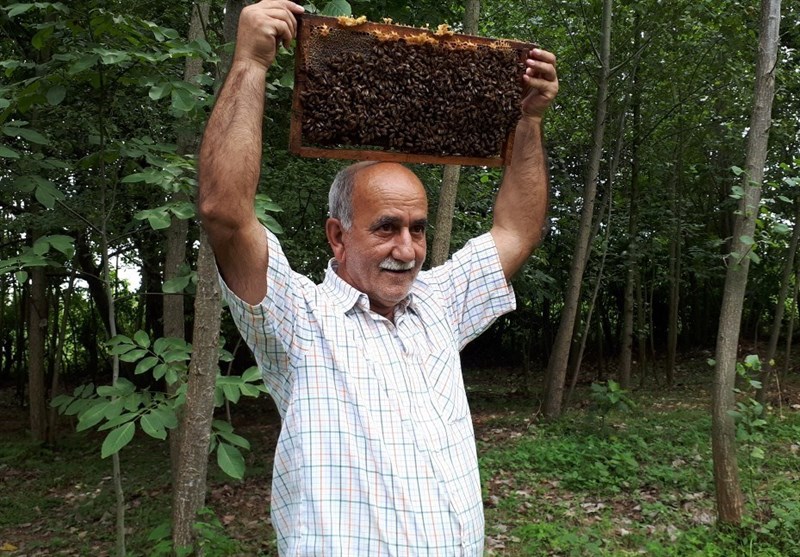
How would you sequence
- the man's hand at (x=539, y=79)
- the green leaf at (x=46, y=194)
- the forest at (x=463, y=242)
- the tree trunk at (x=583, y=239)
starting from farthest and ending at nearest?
the tree trunk at (x=583, y=239), the forest at (x=463, y=242), the green leaf at (x=46, y=194), the man's hand at (x=539, y=79)

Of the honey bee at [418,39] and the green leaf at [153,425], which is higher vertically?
the honey bee at [418,39]

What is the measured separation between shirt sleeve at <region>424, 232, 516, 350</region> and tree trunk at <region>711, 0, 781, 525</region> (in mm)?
3079

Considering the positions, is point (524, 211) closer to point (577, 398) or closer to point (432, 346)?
point (432, 346)

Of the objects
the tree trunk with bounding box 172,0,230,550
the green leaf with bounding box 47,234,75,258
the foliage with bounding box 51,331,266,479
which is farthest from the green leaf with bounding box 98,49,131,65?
the foliage with bounding box 51,331,266,479

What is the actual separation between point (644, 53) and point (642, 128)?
1.43m

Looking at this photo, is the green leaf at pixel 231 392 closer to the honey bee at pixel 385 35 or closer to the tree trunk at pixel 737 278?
the honey bee at pixel 385 35

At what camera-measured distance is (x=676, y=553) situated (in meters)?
4.69

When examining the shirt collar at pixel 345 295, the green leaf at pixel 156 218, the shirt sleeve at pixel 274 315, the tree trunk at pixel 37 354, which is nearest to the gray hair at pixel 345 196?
the shirt collar at pixel 345 295

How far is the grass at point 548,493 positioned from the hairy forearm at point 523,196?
2.59 metres

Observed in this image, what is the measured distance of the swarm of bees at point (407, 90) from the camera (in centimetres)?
197

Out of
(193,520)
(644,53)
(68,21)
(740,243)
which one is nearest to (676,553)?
(740,243)

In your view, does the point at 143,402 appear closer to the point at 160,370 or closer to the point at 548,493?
the point at 160,370

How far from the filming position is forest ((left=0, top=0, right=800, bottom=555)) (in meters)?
3.27

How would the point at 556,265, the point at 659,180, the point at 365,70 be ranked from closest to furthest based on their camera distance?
the point at 365,70
the point at 659,180
the point at 556,265
